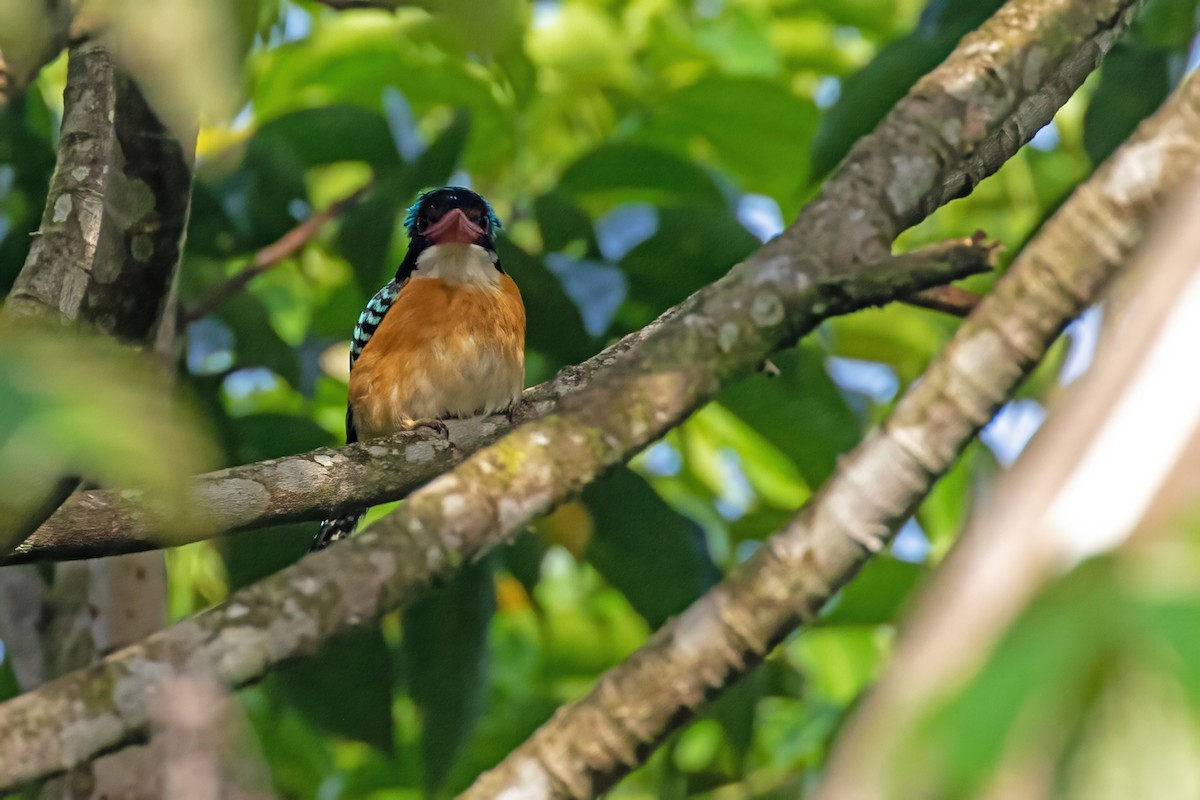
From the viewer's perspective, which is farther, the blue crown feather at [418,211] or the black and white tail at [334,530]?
the blue crown feather at [418,211]

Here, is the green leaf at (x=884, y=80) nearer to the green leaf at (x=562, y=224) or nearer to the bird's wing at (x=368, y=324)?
the green leaf at (x=562, y=224)

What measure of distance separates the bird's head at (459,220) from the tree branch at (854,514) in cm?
421

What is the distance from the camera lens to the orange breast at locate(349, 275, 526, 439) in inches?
201

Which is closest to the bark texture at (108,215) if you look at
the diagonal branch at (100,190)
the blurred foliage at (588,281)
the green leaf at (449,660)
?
the diagonal branch at (100,190)

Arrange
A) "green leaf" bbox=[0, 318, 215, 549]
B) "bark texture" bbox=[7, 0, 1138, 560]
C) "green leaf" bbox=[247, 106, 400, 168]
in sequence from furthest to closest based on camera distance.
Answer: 1. "green leaf" bbox=[247, 106, 400, 168]
2. "bark texture" bbox=[7, 0, 1138, 560]
3. "green leaf" bbox=[0, 318, 215, 549]

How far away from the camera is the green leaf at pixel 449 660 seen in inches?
143

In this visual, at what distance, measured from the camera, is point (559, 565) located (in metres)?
6.95

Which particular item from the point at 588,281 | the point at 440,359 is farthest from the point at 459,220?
the point at 588,281

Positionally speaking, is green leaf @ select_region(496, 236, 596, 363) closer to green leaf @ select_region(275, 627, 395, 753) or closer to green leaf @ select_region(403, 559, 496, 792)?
green leaf @ select_region(403, 559, 496, 792)

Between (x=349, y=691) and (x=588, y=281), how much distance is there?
1310mm

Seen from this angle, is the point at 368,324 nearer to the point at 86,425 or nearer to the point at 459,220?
the point at 459,220

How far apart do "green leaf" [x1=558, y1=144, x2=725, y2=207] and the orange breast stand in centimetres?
67

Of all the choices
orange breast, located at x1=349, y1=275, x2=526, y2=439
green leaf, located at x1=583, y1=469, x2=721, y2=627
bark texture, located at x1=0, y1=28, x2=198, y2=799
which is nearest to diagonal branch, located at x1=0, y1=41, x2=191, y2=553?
bark texture, located at x1=0, y1=28, x2=198, y2=799

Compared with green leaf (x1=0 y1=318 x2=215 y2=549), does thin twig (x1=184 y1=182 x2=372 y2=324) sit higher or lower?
lower
